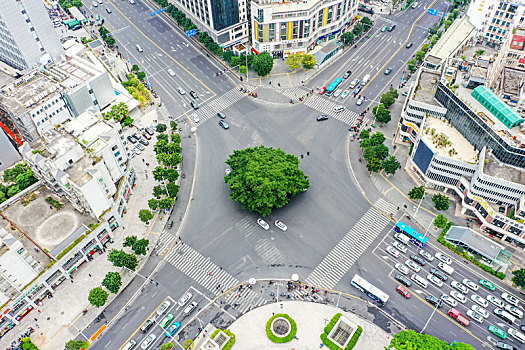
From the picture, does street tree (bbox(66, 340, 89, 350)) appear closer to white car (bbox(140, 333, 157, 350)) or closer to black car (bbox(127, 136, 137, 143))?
white car (bbox(140, 333, 157, 350))

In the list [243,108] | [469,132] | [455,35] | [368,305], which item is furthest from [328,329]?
[455,35]

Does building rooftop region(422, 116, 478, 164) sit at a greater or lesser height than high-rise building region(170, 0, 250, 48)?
lesser

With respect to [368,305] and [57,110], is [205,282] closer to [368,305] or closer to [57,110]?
[368,305]

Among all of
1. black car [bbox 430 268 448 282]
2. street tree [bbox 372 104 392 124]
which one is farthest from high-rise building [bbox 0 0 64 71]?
black car [bbox 430 268 448 282]

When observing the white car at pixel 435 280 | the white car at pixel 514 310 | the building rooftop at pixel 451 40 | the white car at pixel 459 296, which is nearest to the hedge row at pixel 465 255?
the white car at pixel 514 310

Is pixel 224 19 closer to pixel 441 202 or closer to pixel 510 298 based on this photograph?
pixel 441 202

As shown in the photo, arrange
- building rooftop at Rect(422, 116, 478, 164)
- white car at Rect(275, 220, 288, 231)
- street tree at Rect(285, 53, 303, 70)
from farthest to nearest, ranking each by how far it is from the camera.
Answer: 1. street tree at Rect(285, 53, 303, 70)
2. building rooftop at Rect(422, 116, 478, 164)
3. white car at Rect(275, 220, 288, 231)
